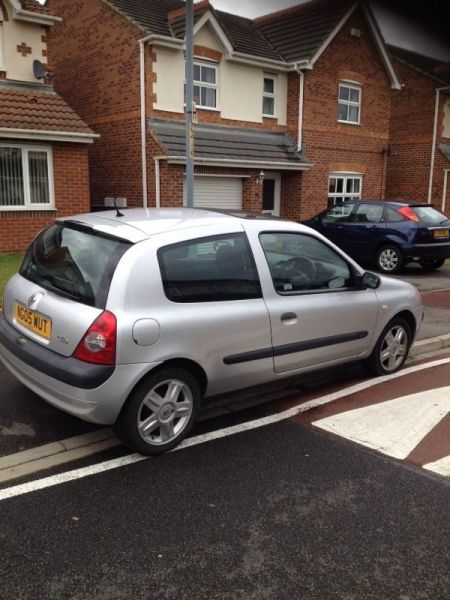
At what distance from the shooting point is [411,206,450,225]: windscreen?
489 inches

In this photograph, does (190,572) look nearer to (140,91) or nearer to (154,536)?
(154,536)

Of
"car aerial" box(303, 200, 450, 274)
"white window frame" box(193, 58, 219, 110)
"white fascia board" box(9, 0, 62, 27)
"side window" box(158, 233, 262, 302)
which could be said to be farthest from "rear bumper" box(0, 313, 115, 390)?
"white window frame" box(193, 58, 219, 110)

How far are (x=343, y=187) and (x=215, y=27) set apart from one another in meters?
6.86

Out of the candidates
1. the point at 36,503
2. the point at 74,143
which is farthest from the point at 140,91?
the point at 36,503

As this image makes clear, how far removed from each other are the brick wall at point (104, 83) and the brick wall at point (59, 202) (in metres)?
2.04

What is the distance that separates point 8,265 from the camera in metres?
11.0

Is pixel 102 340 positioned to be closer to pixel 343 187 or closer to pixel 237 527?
pixel 237 527

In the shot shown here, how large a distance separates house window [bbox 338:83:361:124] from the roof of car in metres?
15.9

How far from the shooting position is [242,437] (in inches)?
160

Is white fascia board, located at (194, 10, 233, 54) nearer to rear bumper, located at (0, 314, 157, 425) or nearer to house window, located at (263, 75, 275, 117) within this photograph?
house window, located at (263, 75, 275, 117)

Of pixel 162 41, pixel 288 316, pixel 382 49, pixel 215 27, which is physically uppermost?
pixel 382 49

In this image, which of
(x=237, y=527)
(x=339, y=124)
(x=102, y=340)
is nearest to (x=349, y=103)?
(x=339, y=124)

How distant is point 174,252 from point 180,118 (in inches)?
503

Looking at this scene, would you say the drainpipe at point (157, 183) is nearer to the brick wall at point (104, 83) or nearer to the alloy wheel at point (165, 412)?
the brick wall at point (104, 83)
